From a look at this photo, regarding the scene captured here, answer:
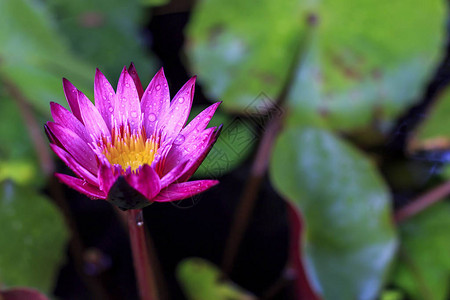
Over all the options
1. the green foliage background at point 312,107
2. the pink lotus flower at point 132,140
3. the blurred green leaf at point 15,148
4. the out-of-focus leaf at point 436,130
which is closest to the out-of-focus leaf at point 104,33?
the green foliage background at point 312,107

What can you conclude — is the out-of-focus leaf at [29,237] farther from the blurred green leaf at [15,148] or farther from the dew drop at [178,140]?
the dew drop at [178,140]


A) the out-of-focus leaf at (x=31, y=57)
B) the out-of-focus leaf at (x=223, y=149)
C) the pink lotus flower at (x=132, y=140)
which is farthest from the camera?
the out-of-focus leaf at (x=31, y=57)

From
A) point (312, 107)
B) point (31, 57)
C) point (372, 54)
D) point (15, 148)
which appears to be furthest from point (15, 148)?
point (372, 54)

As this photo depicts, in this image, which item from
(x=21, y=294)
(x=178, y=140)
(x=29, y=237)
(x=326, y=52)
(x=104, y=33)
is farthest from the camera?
(x=104, y=33)

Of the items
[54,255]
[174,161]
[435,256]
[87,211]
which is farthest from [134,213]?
[87,211]

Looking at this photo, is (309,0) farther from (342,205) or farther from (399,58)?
(342,205)

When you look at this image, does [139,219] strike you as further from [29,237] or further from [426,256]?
[426,256]

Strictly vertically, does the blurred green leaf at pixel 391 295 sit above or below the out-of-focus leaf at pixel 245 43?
below

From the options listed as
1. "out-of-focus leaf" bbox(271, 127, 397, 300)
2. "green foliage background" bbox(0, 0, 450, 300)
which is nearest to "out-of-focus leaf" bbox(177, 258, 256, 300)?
"green foliage background" bbox(0, 0, 450, 300)
